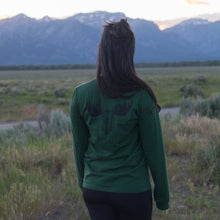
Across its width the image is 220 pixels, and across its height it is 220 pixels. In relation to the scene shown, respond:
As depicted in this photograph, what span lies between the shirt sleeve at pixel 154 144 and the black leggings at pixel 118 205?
152 mm

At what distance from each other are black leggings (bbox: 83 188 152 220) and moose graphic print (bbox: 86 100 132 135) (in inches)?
14.6

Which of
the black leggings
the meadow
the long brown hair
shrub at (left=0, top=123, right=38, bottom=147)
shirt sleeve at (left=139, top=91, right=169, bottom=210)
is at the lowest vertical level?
shrub at (left=0, top=123, right=38, bottom=147)

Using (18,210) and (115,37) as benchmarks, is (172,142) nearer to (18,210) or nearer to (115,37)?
(18,210)

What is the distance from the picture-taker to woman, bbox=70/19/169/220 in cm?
179

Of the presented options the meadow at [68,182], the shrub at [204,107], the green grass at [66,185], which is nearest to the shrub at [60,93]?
the shrub at [204,107]

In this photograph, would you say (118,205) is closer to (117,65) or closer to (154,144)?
(154,144)

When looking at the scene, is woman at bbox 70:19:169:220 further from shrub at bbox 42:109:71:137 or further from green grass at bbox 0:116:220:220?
shrub at bbox 42:109:71:137

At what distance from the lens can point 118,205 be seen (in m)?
1.84

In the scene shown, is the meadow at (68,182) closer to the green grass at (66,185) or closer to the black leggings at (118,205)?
the green grass at (66,185)

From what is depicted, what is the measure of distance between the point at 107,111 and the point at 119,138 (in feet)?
0.55

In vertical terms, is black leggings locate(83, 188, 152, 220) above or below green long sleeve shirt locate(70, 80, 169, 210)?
below

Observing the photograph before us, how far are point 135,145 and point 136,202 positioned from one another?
1.07ft

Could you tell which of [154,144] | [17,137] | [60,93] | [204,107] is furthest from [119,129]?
[60,93]

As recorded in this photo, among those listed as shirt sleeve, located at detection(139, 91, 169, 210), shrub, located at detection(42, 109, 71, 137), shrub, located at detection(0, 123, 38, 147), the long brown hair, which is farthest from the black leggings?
shrub, located at detection(42, 109, 71, 137)
